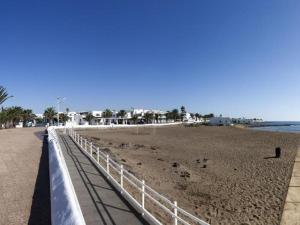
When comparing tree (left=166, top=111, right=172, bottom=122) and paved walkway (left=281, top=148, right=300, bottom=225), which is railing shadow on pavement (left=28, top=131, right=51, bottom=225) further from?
tree (left=166, top=111, right=172, bottom=122)

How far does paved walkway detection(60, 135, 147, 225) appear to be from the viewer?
25.9ft

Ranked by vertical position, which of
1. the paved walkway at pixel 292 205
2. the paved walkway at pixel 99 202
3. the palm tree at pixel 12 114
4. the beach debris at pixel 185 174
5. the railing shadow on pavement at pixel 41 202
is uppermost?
the palm tree at pixel 12 114

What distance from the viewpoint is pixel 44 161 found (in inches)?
750

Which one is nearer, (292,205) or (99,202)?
(99,202)

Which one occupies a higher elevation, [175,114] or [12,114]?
[175,114]

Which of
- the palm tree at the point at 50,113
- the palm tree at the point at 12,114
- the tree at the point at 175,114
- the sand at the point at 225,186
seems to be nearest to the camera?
the sand at the point at 225,186

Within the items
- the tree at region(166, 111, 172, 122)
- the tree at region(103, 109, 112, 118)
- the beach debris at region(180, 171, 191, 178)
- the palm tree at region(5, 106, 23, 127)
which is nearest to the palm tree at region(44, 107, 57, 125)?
the palm tree at region(5, 106, 23, 127)

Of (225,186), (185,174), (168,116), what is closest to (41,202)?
(225,186)

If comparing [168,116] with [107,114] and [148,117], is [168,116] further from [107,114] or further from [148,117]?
[107,114]

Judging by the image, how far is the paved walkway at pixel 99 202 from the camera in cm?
789

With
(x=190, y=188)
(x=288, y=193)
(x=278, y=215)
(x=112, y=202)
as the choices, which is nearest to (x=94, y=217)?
(x=112, y=202)

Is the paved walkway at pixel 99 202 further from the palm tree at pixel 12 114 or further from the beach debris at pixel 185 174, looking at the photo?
the palm tree at pixel 12 114

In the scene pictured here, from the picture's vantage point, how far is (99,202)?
30.5 ft

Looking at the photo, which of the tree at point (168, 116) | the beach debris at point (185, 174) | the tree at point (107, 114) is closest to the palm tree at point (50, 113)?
the tree at point (107, 114)
